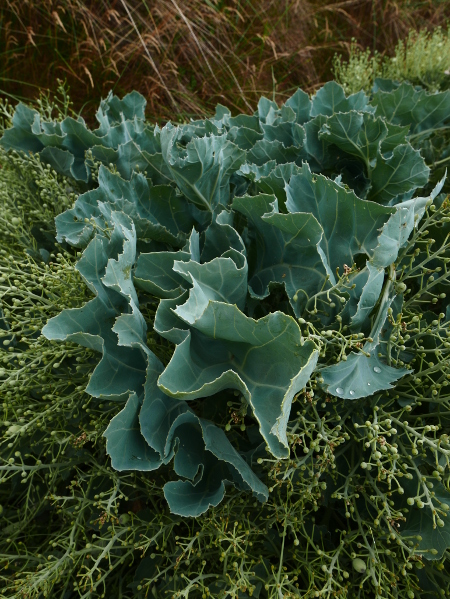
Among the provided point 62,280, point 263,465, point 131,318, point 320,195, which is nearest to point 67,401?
point 62,280

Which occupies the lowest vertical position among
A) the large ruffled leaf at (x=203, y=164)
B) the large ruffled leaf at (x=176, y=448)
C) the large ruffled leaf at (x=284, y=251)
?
the large ruffled leaf at (x=176, y=448)

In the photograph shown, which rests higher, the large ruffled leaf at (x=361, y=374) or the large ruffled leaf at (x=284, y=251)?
the large ruffled leaf at (x=284, y=251)

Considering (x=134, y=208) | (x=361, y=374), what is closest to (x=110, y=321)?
(x=134, y=208)

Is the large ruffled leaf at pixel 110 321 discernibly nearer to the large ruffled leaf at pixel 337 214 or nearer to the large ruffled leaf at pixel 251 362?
the large ruffled leaf at pixel 251 362

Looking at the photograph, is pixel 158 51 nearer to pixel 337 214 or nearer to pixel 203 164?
pixel 203 164

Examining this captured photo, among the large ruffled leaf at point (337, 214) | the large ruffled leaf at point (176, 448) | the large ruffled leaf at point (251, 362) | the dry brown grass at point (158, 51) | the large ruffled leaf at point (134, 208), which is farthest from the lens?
the dry brown grass at point (158, 51)

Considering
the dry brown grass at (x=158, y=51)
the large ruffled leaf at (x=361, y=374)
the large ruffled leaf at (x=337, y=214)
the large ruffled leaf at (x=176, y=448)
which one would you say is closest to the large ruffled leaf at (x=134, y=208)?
the large ruffled leaf at (x=337, y=214)

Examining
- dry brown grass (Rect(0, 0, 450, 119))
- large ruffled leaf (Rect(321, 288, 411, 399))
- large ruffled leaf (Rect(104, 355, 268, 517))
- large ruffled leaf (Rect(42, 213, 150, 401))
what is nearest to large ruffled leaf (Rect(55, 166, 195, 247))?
large ruffled leaf (Rect(42, 213, 150, 401))

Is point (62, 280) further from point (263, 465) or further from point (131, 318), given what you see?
point (263, 465)
